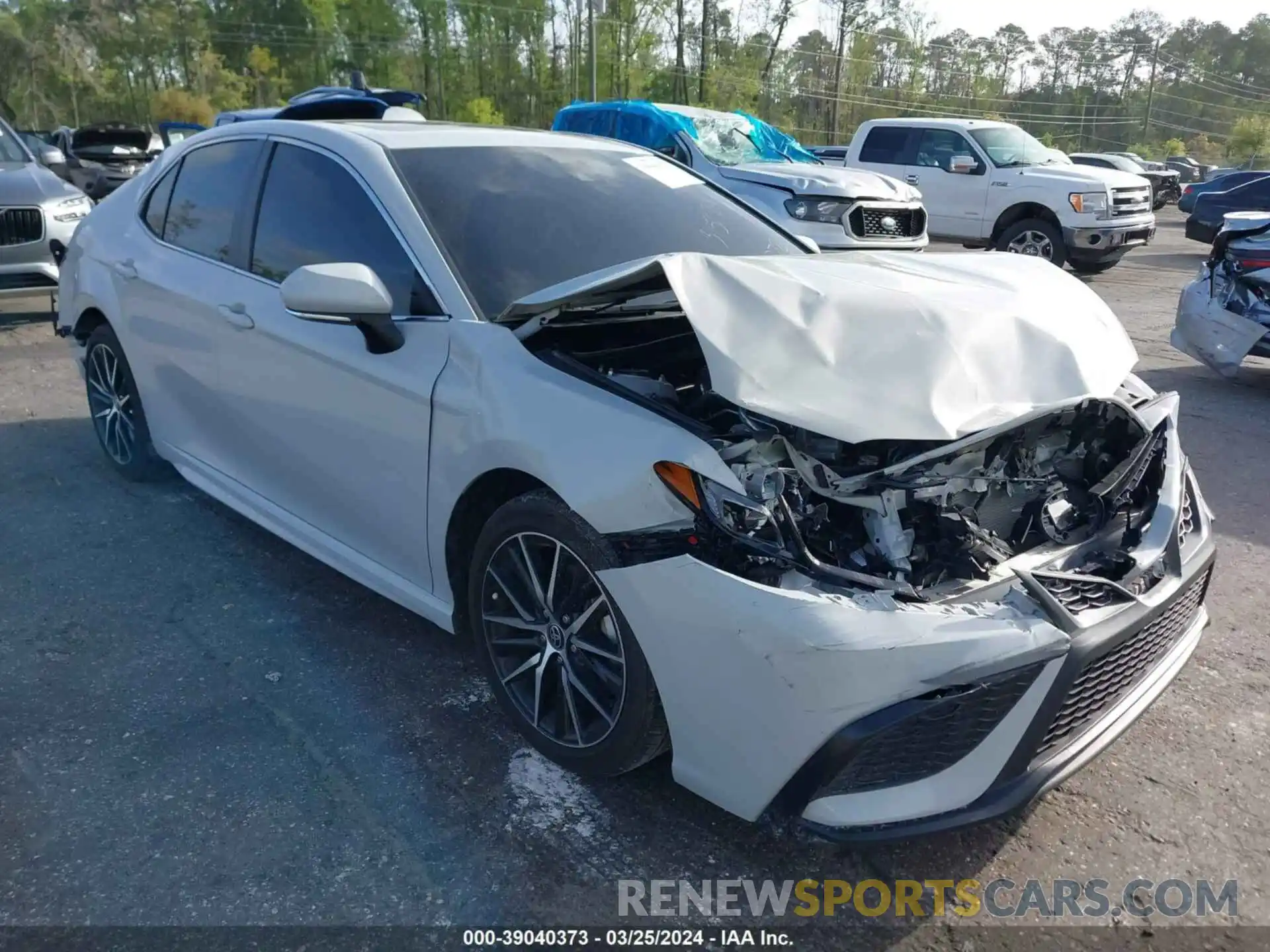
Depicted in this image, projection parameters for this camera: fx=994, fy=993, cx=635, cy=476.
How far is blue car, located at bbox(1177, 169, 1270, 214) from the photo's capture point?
62.4 ft

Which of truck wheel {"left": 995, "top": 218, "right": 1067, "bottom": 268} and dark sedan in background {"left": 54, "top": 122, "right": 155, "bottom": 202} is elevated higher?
dark sedan in background {"left": 54, "top": 122, "right": 155, "bottom": 202}

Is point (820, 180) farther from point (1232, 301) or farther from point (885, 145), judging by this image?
point (1232, 301)

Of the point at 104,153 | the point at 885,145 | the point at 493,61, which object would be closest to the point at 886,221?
the point at 885,145

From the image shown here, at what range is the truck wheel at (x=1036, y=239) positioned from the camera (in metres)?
13.0

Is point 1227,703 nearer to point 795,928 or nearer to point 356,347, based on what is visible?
point 795,928

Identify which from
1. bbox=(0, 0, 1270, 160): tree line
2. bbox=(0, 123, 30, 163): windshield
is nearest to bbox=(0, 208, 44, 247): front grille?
bbox=(0, 123, 30, 163): windshield

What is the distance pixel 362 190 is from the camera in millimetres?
3311

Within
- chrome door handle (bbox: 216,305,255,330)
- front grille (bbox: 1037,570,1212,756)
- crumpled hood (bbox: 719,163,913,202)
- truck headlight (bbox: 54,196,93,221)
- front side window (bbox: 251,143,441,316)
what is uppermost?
front side window (bbox: 251,143,441,316)

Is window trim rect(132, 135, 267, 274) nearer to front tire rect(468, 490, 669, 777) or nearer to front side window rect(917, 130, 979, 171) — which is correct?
front tire rect(468, 490, 669, 777)

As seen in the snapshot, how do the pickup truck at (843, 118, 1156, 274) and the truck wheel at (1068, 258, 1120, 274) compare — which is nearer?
A: the pickup truck at (843, 118, 1156, 274)

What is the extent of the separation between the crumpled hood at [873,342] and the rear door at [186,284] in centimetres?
168

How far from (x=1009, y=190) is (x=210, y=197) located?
38.5ft

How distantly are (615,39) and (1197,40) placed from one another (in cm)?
6883

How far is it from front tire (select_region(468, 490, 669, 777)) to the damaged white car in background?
6.21 metres
